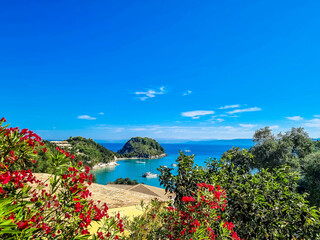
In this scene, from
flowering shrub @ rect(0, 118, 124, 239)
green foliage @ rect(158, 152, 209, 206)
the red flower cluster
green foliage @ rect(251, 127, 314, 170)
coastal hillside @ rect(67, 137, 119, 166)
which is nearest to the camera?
flowering shrub @ rect(0, 118, 124, 239)

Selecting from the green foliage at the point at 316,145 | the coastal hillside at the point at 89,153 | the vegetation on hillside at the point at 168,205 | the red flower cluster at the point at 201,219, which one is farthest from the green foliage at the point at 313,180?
the coastal hillside at the point at 89,153

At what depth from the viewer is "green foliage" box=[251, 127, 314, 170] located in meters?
Answer: 21.6

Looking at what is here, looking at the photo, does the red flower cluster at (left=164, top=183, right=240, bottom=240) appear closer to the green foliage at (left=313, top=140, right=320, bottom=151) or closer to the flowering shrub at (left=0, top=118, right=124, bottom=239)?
the flowering shrub at (left=0, top=118, right=124, bottom=239)

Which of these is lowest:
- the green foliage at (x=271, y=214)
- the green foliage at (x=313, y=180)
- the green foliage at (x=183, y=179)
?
the green foliage at (x=313, y=180)

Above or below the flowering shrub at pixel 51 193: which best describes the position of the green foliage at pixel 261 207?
below

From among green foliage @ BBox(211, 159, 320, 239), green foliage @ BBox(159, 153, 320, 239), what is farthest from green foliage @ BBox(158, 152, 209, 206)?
green foliage @ BBox(211, 159, 320, 239)

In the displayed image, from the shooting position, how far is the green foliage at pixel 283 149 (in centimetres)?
2158

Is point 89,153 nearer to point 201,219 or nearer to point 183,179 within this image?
point 183,179

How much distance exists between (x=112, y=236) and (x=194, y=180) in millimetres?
2054

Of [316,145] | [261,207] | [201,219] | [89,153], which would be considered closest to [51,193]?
[201,219]

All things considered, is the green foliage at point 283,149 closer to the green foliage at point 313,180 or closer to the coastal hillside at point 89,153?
the green foliage at point 313,180

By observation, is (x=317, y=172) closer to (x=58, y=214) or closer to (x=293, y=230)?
(x=293, y=230)

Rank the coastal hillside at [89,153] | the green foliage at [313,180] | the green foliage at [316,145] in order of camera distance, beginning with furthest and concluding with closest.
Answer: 1. the coastal hillside at [89,153]
2. the green foliage at [316,145]
3. the green foliage at [313,180]

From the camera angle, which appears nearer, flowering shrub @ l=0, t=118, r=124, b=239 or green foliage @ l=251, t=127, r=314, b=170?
flowering shrub @ l=0, t=118, r=124, b=239
